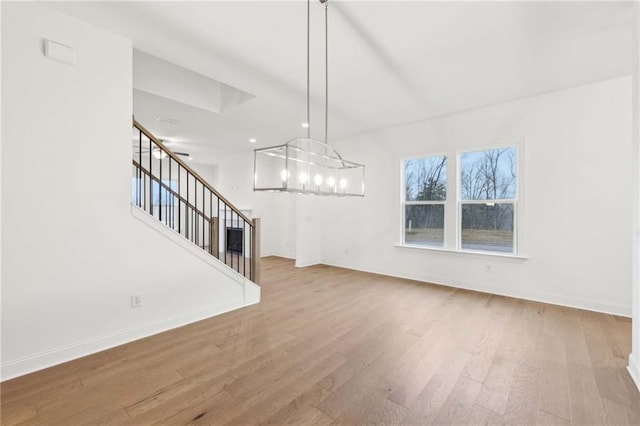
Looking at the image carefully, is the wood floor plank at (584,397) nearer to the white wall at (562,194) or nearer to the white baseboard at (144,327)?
the white wall at (562,194)

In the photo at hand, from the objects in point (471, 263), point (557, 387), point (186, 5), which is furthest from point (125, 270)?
point (471, 263)

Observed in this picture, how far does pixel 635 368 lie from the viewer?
214cm

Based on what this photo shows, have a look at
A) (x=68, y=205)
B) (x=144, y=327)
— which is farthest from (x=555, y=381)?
(x=68, y=205)

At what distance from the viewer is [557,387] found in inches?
81.4

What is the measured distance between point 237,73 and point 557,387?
169 inches

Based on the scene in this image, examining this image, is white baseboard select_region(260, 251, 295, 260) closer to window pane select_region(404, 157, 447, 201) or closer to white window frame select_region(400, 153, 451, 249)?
white window frame select_region(400, 153, 451, 249)

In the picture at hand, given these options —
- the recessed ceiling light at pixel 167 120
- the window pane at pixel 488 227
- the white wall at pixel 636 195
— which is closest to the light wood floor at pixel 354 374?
the white wall at pixel 636 195

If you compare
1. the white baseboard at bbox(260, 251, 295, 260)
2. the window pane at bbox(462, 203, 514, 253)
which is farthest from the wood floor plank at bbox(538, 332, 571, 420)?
the white baseboard at bbox(260, 251, 295, 260)

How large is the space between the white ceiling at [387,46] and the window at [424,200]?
43.7 inches

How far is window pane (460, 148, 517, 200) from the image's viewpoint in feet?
14.1

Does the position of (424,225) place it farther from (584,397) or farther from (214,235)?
(214,235)

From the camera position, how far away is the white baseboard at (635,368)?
2.08 m

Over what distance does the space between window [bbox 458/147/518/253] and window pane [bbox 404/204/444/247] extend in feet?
1.17

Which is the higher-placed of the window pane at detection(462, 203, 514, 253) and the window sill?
the window pane at detection(462, 203, 514, 253)
